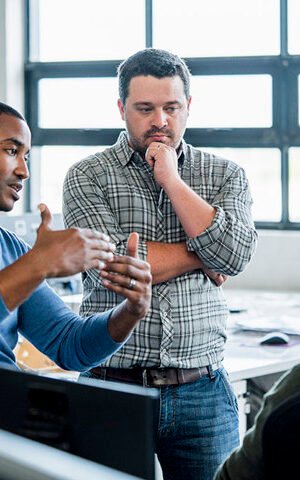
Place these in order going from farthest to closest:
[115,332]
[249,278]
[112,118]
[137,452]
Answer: [112,118]
[249,278]
[115,332]
[137,452]

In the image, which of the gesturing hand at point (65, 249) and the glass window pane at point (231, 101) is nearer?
the gesturing hand at point (65, 249)

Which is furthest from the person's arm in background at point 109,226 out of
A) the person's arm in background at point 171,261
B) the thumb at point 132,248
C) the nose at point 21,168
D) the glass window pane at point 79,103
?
the glass window pane at point 79,103

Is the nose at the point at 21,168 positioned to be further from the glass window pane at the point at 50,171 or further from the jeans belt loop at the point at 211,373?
the glass window pane at the point at 50,171

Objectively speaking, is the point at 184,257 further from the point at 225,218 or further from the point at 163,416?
the point at 163,416

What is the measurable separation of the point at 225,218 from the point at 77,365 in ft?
1.79

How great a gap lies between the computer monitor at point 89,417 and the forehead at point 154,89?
1277 millimetres

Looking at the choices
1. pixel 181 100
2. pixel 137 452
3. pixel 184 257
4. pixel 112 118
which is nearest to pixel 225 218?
pixel 184 257

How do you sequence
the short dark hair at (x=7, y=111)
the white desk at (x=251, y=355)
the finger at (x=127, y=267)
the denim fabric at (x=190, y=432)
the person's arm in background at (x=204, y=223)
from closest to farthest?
the finger at (x=127, y=267) → the short dark hair at (x=7, y=111) → the denim fabric at (x=190, y=432) → the person's arm in background at (x=204, y=223) → the white desk at (x=251, y=355)

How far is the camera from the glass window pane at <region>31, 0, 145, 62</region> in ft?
19.9

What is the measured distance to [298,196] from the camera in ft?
18.5

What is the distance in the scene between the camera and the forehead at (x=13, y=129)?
68.8 inches

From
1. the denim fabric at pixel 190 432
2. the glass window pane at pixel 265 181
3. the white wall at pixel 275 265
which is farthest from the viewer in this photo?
the glass window pane at pixel 265 181

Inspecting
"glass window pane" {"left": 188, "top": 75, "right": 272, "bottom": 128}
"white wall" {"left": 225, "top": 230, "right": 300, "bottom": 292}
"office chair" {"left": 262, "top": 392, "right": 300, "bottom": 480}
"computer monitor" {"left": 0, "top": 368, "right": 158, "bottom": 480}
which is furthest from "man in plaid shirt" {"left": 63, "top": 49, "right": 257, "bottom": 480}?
"glass window pane" {"left": 188, "top": 75, "right": 272, "bottom": 128}

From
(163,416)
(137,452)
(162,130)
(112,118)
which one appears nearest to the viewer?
(137,452)
